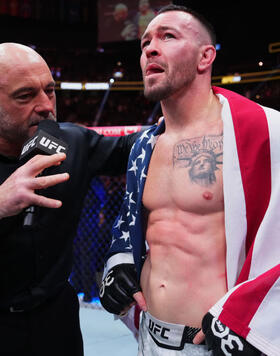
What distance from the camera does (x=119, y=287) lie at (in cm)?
130

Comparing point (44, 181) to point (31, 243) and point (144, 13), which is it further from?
point (144, 13)

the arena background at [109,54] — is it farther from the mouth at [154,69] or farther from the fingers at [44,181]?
the fingers at [44,181]

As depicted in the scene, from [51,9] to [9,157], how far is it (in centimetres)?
1207

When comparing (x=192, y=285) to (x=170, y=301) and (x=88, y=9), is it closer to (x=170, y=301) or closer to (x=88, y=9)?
(x=170, y=301)

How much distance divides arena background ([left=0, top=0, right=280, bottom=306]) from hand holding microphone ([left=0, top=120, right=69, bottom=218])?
916 cm

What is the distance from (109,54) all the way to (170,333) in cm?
1289

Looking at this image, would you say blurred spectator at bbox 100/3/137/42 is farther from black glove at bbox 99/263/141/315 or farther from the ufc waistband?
the ufc waistband

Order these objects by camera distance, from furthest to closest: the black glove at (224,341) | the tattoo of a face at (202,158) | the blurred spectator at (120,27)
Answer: the blurred spectator at (120,27), the tattoo of a face at (202,158), the black glove at (224,341)

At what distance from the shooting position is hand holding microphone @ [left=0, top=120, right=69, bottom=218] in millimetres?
941

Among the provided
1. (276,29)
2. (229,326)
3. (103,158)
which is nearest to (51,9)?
(276,29)

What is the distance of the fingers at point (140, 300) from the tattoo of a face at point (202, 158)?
0.42 metres

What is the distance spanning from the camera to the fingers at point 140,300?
1.26 meters

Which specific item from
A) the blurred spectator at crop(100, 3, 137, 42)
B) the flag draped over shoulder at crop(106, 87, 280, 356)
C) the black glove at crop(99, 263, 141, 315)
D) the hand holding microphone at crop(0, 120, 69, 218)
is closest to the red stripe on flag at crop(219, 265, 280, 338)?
the flag draped over shoulder at crop(106, 87, 280, 356)

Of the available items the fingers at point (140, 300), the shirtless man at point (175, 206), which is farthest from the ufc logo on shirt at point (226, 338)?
the fingers at point (140, 300)
